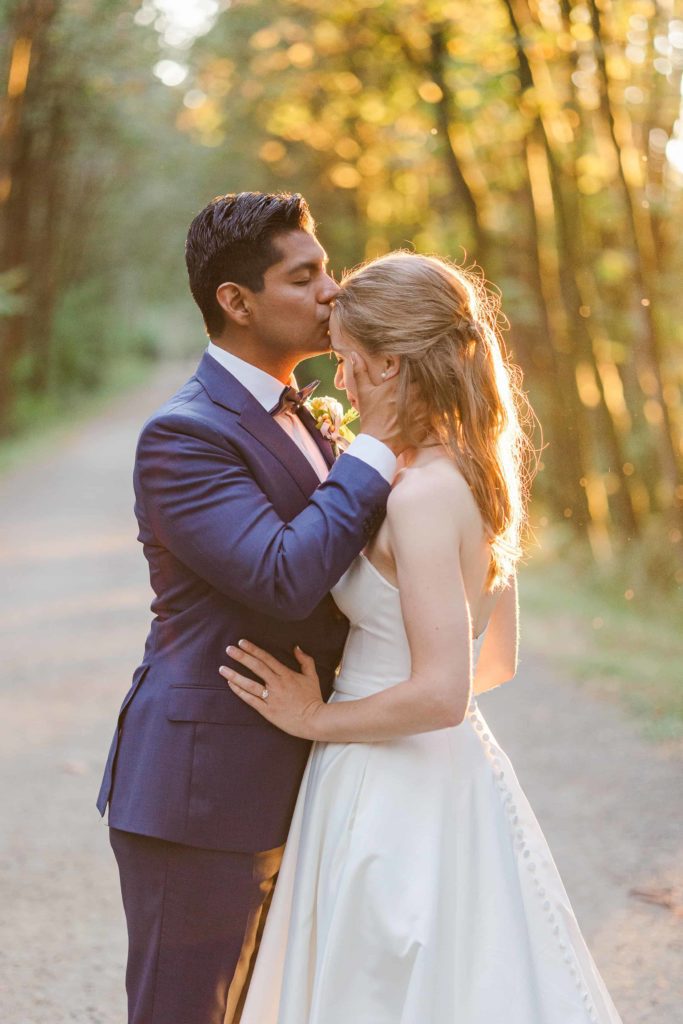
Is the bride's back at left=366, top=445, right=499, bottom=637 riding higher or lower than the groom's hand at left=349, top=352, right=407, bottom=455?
lower

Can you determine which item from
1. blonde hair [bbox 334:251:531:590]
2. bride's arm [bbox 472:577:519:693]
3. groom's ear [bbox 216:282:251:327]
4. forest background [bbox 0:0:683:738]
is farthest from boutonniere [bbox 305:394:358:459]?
forest background [bbox 0:0:683:738]

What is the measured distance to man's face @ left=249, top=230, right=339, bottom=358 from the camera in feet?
9.27

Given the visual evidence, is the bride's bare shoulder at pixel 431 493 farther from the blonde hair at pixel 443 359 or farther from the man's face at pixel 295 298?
the man's face at pixel 295 298

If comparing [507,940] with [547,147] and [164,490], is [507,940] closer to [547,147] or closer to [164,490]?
[164,490]

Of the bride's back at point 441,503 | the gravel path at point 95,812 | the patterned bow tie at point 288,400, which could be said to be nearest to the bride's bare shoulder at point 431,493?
A: the bride's back at point 441,503

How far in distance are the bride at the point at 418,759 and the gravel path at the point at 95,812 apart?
1.45 ft

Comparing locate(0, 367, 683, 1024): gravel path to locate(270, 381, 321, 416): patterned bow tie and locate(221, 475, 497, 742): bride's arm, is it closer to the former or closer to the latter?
locate(221, 475, 497, 742): bride's arm

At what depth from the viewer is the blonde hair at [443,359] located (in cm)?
267

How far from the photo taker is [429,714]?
2.62 meters

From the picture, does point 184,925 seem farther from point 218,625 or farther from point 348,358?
point 348,358

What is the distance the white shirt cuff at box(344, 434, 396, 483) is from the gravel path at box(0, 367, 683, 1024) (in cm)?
129

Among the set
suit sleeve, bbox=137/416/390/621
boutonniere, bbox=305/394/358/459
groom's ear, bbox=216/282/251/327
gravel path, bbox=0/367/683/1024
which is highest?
groom's ear, bbox=216/282/251/327

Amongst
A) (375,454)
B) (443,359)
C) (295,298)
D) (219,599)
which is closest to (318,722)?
(219,599)

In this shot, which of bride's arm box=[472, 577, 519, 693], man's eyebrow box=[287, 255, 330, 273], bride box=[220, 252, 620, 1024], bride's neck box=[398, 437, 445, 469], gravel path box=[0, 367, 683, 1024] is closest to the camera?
bride box=[220, 252, 620, 1024]
